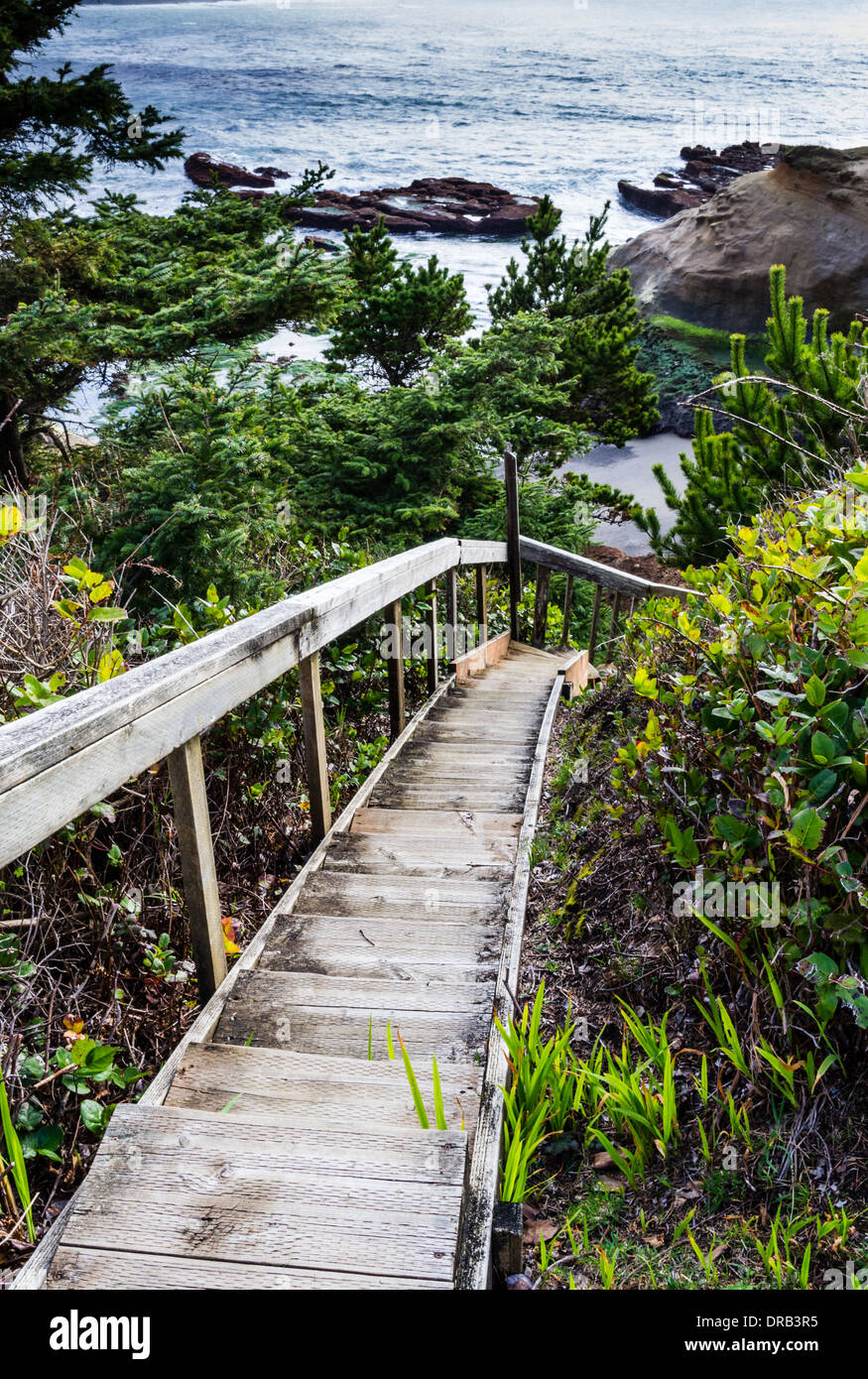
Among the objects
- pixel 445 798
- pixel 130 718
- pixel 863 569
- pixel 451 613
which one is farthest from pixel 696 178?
pixel 130 718

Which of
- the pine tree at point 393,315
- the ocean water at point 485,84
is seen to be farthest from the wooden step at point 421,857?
the ocean water at point 485,84

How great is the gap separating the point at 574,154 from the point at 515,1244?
121 ft

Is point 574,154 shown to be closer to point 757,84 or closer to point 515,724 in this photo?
point 757,84

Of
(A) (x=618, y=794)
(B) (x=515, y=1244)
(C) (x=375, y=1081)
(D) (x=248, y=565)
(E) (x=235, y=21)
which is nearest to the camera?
(B) (x=515, y=1244)

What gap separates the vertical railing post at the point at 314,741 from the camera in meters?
2.82

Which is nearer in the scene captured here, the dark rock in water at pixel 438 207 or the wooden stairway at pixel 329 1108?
the wooden stairway at pixel 329 1108

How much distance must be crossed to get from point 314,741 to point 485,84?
132 feet

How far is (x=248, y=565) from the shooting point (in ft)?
14.8

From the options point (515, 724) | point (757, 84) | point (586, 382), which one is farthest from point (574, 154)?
point (515, 724)

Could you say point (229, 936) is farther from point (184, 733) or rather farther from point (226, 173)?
point (226, 173)

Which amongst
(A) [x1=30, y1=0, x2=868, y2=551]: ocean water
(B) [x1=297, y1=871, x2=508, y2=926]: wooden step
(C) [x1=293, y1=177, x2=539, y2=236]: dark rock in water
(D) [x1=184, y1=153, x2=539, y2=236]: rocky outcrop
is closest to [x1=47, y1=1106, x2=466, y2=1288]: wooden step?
(B) [x1=297, y1=871, x2=508, y2=926]: wooden step

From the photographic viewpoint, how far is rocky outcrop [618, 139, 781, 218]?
27703 millimetres

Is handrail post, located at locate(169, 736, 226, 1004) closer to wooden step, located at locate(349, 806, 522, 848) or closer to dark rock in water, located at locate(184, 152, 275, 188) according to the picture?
wooden step, located at locate(349, 806, 522, 848)

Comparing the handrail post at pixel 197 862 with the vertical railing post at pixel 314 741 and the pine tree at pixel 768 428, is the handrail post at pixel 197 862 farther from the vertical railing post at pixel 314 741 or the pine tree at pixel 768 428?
the pine tree at pixel 768 428
